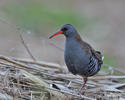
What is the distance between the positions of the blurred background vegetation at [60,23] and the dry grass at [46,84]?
348 cm

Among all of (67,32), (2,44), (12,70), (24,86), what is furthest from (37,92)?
(2,44)

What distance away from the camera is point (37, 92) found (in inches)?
186

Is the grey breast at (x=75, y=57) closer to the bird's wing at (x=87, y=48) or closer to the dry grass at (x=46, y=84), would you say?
the bird's wing at (x=87, y=48)

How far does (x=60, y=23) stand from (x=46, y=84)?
7.70 m

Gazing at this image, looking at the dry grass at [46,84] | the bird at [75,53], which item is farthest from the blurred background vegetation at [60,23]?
the bird at [75,53]

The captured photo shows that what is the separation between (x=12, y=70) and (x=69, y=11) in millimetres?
9153

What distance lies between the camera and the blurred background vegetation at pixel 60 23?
10180 millimetres

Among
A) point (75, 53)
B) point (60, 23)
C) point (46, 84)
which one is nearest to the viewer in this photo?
point (46, 84)

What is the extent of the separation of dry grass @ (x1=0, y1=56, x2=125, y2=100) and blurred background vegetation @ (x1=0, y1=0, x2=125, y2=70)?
11.4 feet

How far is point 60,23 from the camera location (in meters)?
12.5

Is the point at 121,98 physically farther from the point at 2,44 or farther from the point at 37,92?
the point at 2,44

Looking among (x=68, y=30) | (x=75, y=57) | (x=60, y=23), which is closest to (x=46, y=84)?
(x=75, y=57)

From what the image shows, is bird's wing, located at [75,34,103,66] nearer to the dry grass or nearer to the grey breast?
the grey breast

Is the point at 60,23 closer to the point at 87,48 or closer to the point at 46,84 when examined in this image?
the point at 87,48
